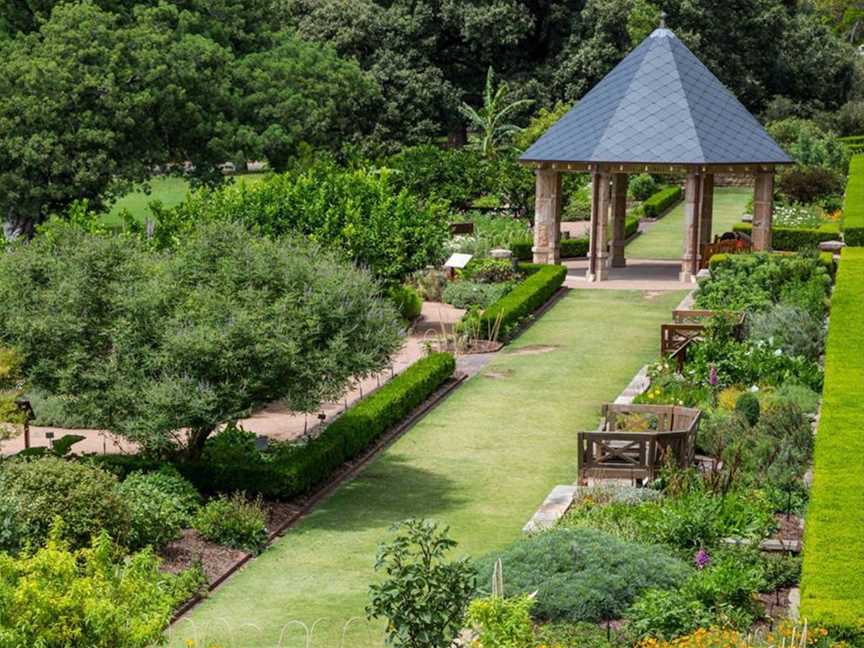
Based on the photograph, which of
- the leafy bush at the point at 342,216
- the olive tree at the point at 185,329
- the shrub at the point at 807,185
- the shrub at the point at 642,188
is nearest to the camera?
the olive tree at the point at 185,329

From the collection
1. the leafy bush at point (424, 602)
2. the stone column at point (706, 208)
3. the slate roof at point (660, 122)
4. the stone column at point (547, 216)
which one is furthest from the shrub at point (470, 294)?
the leafy bush at point (424, 602)

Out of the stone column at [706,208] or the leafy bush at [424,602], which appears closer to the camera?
the leafy bush at [424,602]

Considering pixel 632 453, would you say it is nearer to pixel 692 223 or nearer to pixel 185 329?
pixel 185 329

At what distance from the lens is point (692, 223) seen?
124 ft

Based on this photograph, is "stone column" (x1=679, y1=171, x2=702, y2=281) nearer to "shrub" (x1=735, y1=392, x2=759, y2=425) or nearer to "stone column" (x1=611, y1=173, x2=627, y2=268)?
"stone column" (x1=611, y1=173, x2=627, y2=268)

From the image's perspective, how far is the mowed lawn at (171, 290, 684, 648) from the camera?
16266 millimetres

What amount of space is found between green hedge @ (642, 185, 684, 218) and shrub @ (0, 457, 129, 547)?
3652cm

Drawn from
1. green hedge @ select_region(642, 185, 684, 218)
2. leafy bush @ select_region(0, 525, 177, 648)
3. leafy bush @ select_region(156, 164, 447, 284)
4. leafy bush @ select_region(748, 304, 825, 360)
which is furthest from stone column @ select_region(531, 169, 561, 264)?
leafy bush @ select_region(0, 525, 177, 648)

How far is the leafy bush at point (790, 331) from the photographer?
86.3ft

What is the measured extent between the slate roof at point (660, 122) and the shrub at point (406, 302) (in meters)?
6.84

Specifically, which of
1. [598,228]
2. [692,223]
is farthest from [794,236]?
[598,228]

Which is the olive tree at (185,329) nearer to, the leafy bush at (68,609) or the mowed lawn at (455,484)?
the mowed lawn at (455,484)

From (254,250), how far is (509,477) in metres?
4.81

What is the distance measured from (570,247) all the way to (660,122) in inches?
245
